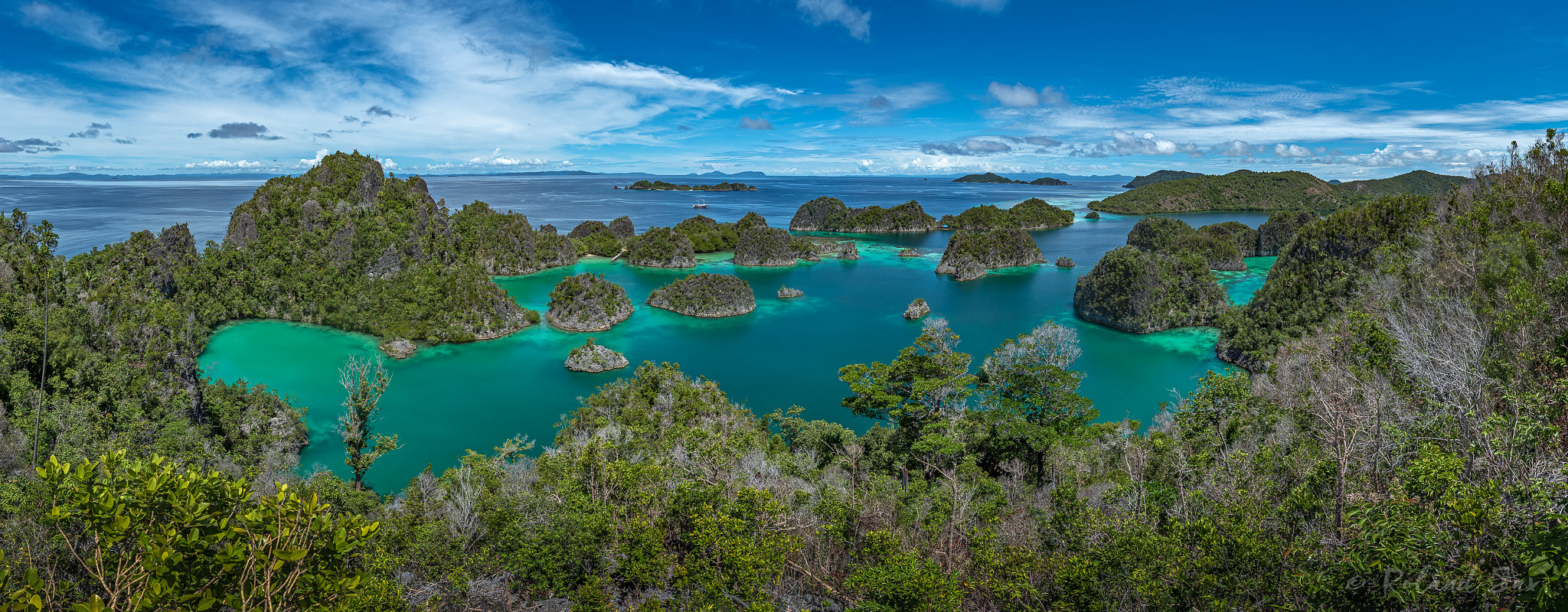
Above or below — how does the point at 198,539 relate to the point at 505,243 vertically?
above

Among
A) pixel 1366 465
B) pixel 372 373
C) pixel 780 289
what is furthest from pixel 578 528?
pixel 780 289

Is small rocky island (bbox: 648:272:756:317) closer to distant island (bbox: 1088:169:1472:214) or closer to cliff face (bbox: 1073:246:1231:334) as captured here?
cliff face (bbox: 1073:246:1231:334)

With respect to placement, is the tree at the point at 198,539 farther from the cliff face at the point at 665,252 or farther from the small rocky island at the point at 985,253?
the cliff face at the point at 665,252

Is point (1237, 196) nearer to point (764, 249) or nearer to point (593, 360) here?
point (764, 249)

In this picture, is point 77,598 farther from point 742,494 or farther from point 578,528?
point 742,494

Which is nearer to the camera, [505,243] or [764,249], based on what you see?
[505,243]

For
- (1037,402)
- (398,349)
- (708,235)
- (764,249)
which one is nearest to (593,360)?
(398,349)

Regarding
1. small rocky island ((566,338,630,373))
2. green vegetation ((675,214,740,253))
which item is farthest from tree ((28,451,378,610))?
green vegetation ((675,214,740,253))

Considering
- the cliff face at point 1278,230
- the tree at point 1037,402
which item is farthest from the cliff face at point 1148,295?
the cliff face at point 1278,230
